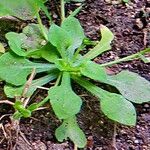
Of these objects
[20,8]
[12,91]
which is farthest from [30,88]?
[20,8]

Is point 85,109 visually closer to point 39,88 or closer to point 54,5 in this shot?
point 39,88

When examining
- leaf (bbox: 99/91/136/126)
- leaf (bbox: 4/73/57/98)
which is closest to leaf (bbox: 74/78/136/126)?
leaf (bbox: 99/91/136/126)

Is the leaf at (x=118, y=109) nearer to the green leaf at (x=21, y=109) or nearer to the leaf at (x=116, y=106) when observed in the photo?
the leaf at (x=116, y=106)

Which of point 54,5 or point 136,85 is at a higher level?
point 54,5

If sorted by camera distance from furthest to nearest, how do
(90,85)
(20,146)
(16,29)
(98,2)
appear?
(98,2) < (16,29) < (90,85) < (20,146)

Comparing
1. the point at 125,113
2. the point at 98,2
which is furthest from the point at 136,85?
the point at 98,2

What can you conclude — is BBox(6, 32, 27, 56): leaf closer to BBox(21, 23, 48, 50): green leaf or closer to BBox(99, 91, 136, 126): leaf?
BBox(21, 23, 48, 50): green leaf
